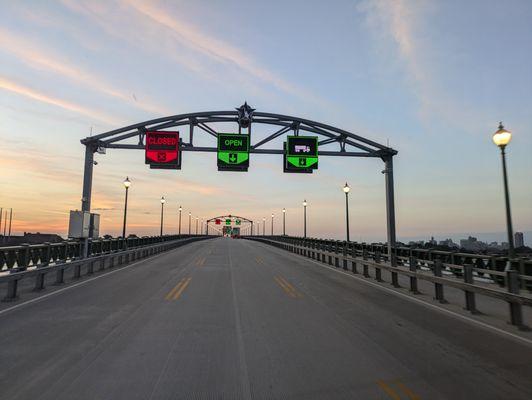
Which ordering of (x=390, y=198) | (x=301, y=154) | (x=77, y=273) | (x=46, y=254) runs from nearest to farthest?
(x=46, y=254) → (x=77, y=273) → (x=301, y=154) → (x=390, y=198)

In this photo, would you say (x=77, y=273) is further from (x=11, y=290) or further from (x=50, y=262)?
→ (x=11, y=290)

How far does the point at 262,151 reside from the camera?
2491 cm

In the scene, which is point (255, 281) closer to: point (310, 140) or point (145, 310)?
point (145, 310)

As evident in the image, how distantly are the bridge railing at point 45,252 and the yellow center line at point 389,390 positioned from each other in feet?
38.1

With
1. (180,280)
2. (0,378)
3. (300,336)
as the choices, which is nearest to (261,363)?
(300,336)

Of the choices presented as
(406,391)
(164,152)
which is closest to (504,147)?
(406,391)

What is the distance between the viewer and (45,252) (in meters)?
16.7

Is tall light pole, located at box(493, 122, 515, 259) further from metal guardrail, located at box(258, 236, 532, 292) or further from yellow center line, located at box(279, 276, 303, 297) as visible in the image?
yellow center line, located at box(279, 276, 303, 297)

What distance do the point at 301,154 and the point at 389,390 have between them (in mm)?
20777

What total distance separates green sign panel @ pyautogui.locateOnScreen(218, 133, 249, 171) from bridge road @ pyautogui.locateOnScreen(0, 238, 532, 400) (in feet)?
45.4

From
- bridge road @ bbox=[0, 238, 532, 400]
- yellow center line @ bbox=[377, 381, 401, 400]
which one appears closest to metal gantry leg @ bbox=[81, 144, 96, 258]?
bridge road @ bbox=[0, 238, 532, 400]

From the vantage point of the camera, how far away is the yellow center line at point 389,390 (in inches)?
191

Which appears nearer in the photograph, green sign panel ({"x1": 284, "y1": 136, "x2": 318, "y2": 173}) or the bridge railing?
the bridge railing

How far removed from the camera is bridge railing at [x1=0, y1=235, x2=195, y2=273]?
14.1 m
